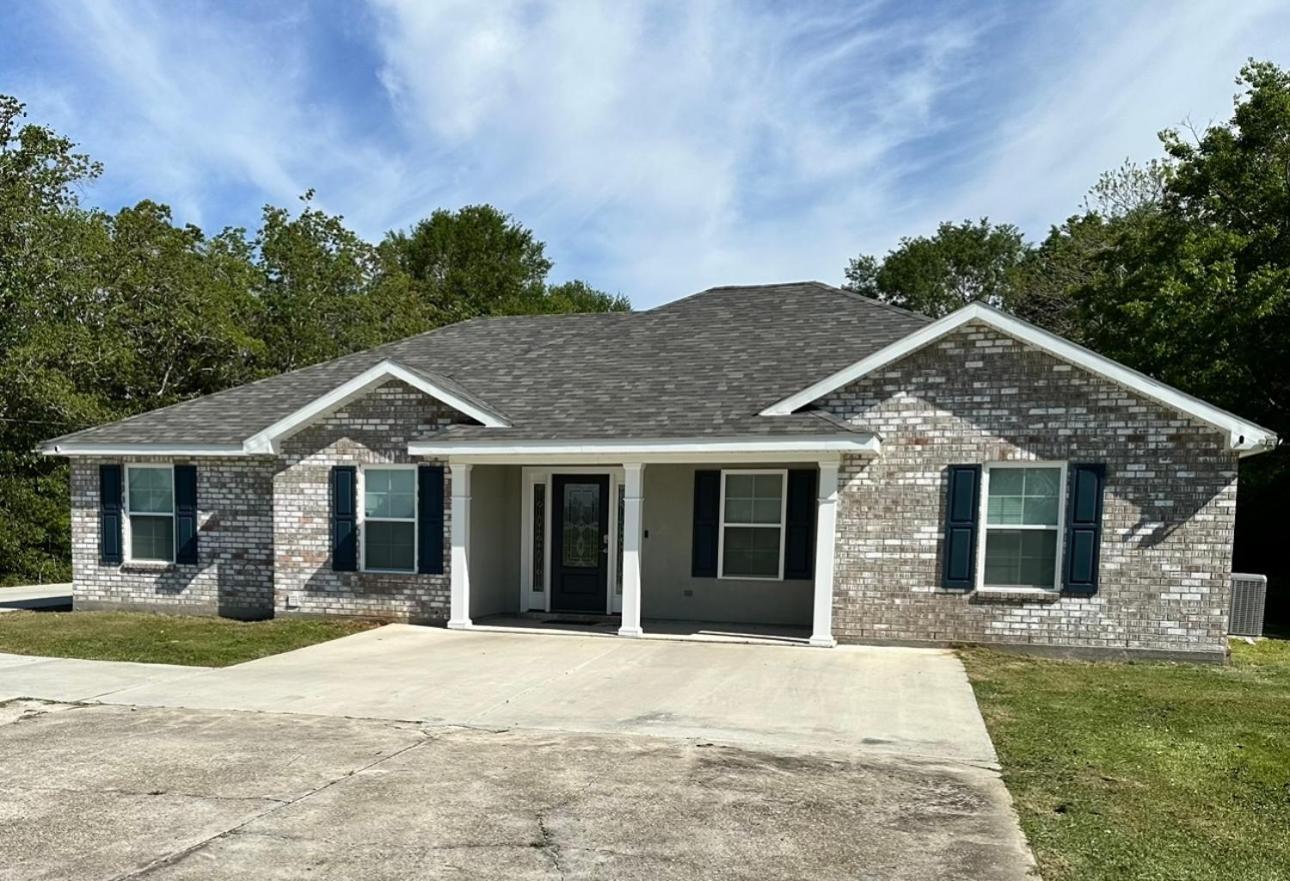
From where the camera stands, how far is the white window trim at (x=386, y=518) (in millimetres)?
12188

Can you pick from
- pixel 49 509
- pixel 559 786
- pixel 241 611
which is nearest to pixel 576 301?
pixel 49 509

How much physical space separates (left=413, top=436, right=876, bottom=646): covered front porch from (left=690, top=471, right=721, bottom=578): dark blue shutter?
0.6 inches

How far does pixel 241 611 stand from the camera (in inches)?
524

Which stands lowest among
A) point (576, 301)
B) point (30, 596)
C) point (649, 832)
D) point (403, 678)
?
point (30, 596)

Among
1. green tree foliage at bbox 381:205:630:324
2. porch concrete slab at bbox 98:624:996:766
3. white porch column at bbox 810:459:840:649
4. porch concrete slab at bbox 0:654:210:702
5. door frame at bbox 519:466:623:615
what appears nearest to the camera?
porch concrete slab at bbox 98:624:996:766

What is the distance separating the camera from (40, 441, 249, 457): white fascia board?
12834 millimetres

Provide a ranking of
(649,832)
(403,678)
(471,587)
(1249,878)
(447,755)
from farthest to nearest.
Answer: (471,587), (403,678), (447,755), (649,832), (1249,878)

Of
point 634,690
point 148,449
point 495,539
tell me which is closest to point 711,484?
point 495,539

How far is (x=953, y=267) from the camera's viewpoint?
43.2 meters

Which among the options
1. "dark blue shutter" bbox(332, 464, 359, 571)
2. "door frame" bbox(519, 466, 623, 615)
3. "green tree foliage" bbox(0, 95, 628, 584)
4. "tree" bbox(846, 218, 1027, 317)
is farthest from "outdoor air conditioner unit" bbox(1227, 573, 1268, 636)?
"tree" bbox(846, 218, 1027, 317)

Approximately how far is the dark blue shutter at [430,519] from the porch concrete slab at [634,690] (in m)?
1.39

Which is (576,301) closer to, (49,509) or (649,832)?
(49,509)

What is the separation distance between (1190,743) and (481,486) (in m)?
8.79

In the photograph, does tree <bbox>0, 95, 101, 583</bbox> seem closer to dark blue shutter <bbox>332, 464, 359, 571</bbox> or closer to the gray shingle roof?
the gray shingle roof
